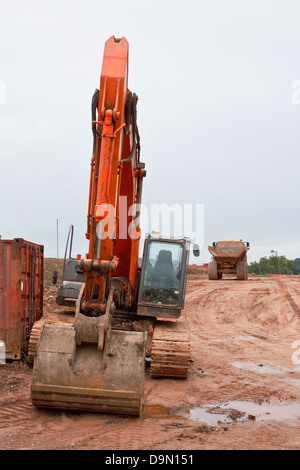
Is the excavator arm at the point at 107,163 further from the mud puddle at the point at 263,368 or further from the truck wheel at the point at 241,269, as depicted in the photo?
the truck wheel at the point at 241,269

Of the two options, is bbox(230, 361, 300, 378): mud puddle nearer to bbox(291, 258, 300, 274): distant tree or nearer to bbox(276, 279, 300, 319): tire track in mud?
bbox(276, 279, 300, 319): tire track in mud

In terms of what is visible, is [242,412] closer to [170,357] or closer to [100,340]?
[170,357]

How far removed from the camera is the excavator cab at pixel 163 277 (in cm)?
925

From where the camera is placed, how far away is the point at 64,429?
579 centimetres

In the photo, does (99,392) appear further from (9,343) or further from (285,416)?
(9,343)

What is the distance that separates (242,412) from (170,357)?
6.21 ft

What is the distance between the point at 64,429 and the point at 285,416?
292 cm

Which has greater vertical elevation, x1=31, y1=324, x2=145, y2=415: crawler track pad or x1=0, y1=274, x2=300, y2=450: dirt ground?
x1=31, y1=324, x2=145, y2=415: crawler track pad

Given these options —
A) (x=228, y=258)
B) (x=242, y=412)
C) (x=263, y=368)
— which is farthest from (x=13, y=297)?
(x=228, y=258)

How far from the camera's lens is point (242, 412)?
6.95m

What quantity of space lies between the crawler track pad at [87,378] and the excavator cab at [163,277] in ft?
10.0

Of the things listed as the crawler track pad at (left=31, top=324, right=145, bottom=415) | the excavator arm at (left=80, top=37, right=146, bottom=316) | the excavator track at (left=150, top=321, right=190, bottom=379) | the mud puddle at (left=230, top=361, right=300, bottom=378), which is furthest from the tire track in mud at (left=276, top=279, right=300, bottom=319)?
the crawler track pad at (left=31, top=324, right=145, bottom=415)

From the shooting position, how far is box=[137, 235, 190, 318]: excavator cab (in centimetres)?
925
